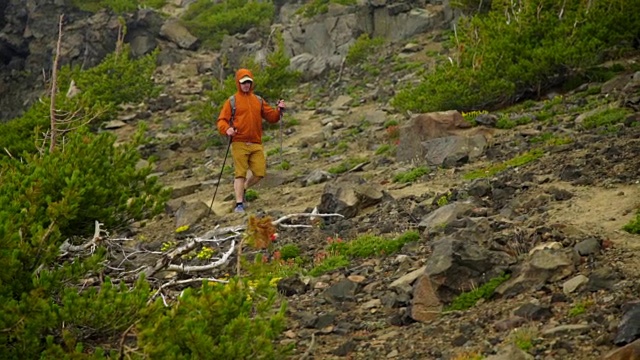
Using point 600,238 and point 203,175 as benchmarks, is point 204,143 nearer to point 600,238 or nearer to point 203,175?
point 203,175

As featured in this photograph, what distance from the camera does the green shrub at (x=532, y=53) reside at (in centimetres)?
1728

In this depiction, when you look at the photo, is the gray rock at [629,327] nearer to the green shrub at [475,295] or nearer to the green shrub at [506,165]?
the green shrub at [475,295]

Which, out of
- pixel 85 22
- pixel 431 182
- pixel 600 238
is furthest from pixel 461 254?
pixel 85 22

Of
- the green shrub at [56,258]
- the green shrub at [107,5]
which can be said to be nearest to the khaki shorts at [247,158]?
the green shrub at [56,258]

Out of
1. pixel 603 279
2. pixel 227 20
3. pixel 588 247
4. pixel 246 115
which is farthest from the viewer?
pixel 227 20

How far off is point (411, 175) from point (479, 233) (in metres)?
5.02

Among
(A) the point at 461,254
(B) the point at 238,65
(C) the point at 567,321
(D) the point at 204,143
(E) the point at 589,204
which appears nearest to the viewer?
(C) the point at 567,321

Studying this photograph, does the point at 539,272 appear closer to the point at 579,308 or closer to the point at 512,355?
the point at 579,308

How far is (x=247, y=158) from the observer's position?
A: 42.2ft

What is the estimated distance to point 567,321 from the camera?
19.3 feet

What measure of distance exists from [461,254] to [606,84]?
34.3 ft

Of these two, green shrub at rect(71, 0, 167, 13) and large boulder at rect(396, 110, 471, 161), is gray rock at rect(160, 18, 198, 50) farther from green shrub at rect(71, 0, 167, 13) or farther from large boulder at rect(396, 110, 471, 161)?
large boulder at rect(396, 110, 471, 161)

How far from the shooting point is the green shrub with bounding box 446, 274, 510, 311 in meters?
6.89

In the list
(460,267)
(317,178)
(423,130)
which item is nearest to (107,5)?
(317,178)
